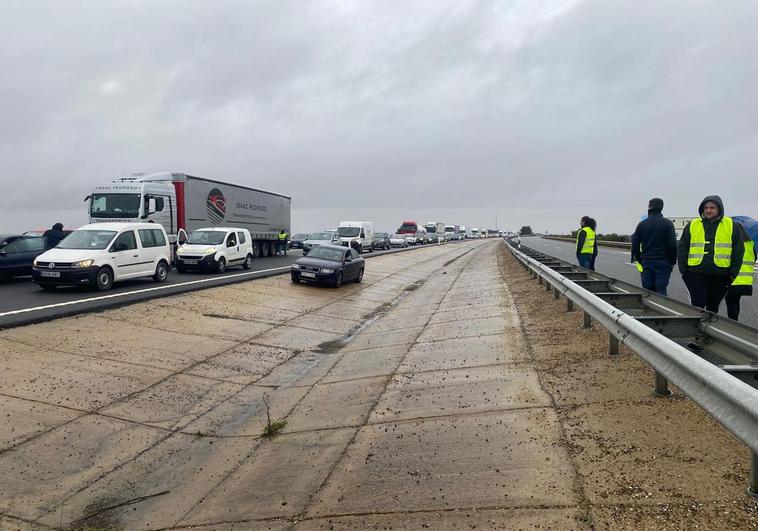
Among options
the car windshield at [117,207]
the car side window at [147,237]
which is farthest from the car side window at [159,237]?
the car windshield at [117,207]

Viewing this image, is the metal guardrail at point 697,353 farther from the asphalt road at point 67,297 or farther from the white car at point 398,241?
the white car at point 398,241

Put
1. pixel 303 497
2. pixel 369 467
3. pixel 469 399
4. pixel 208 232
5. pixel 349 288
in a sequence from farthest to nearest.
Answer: pixel 208 232 → pixel 349 288 → pixel 469 399 → pixel 369 467 → pixel 303 497

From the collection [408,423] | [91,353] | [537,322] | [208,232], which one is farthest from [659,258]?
[208,232]

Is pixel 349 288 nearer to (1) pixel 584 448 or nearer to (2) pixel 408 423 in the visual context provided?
(2) pixel 408 423

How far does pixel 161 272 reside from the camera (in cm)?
1789

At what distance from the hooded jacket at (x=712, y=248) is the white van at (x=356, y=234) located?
35829 millimetres

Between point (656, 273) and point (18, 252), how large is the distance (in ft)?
55.8

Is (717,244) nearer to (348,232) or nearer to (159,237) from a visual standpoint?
(159,237)

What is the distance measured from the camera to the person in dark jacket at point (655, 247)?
848 cm

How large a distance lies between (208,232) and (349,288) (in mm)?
6473

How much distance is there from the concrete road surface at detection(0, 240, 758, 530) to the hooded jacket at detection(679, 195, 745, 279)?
4.70 feet

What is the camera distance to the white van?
43.3 meters

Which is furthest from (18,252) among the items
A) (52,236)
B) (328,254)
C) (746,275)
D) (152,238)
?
(746,275)

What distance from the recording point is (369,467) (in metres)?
4.57
